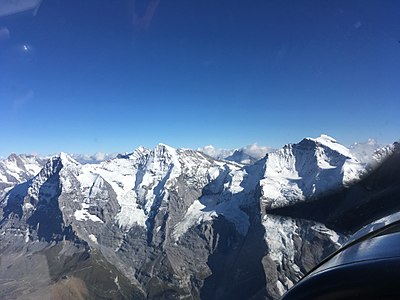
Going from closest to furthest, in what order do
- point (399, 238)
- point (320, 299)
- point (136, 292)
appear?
point (320, 299) → point (399, 238) → point (136, 292)

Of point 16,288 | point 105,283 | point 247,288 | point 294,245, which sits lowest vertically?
point 247,288

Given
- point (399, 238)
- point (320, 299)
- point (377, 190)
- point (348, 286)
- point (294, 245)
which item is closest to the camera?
point (348, 286)

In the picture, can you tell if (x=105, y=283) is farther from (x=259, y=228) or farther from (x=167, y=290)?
(x=259, y=228)

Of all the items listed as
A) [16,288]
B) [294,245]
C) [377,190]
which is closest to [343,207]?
[377,190]

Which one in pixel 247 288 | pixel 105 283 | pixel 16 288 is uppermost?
pixel 16 288

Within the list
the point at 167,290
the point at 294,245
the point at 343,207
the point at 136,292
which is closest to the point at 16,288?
the point at 136,292

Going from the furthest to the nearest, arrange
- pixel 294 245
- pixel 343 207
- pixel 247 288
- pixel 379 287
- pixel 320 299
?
pixel 247 288
pixel 294 245
pixel 343 207
pixel 320 299
pixel 379 287

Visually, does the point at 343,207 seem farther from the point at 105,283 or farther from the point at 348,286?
the point at 105,283

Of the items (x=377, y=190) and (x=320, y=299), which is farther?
(x=377, y=190)

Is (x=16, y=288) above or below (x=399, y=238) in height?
above
